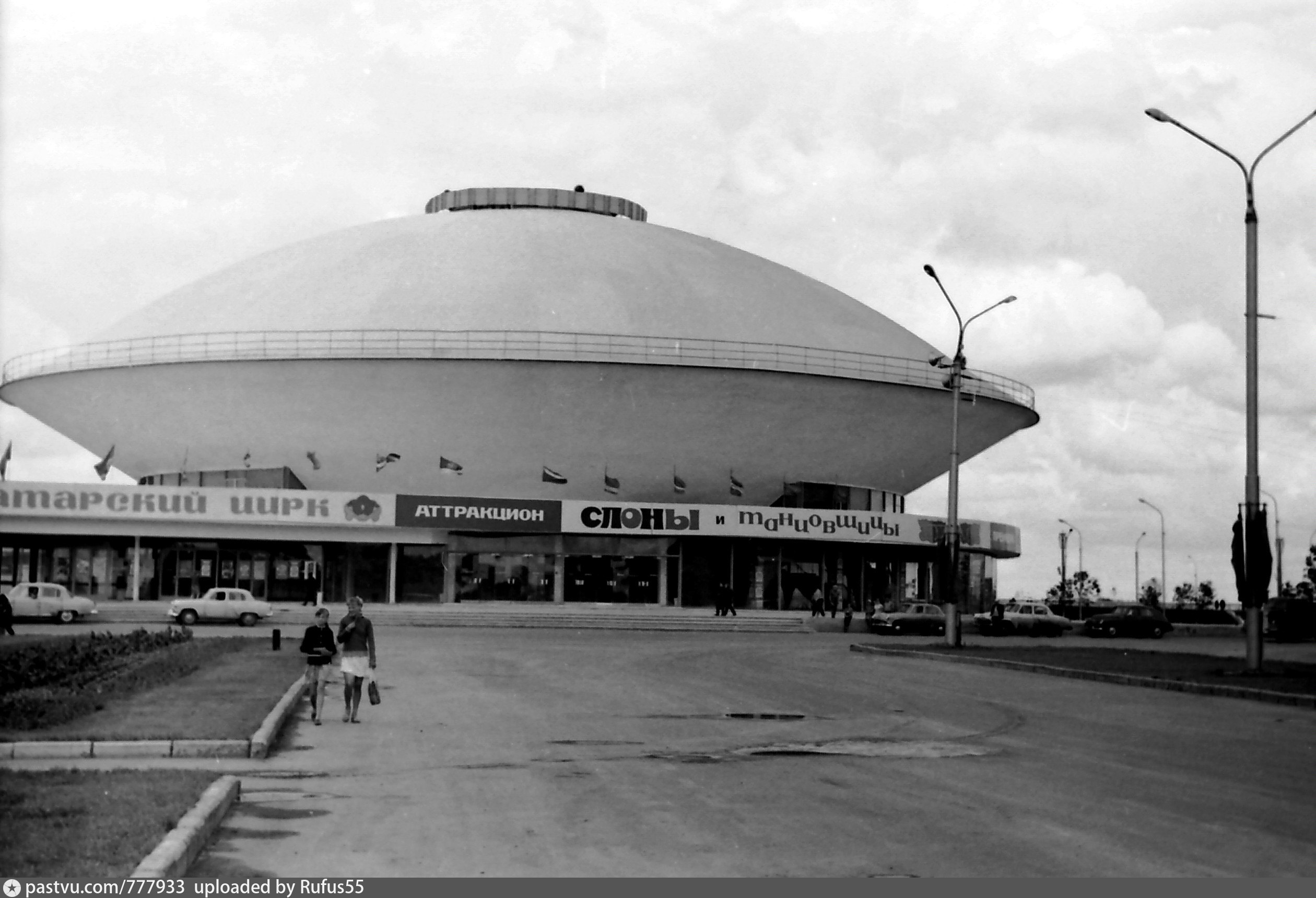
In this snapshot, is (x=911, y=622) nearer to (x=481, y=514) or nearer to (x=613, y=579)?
(x=613, y=579)

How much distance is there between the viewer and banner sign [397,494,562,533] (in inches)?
2297

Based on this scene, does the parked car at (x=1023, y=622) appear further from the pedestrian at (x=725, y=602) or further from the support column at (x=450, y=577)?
the support column at (x=450, y=577)

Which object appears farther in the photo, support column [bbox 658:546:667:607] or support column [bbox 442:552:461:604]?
support column [bbox 658:546:667:607]

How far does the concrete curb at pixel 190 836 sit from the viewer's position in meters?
8.26

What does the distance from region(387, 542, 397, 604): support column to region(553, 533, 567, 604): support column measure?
19.8 feet

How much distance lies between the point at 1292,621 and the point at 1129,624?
17.5ft

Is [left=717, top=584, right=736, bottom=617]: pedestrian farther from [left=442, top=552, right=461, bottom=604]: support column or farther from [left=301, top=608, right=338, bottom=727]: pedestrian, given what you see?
[left=301, top=608, right=338, bottom=727]: pedestrian

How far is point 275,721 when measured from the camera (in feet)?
54.2

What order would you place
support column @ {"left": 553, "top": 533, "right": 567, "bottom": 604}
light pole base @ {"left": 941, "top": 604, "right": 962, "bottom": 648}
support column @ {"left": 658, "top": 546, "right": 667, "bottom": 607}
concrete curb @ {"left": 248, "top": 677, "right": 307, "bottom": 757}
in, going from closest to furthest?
concrete curb @ {"left": 248, "top": 677, "right": 307, "bottom": 757}, light pole base @ {"left": 941, "top": 604, "right": 962, "bottom": 648}, support column @ {"left": 553, "top": 533, "right": 567, "bottom": 604}, support column @ {"left": 658, "top": 546, "right": 667, "bottom": 607}

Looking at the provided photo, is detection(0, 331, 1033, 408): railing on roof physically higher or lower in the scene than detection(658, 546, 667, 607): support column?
higher

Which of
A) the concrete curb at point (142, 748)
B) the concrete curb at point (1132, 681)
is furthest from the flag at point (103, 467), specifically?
the concrete curb at point (142, 748)

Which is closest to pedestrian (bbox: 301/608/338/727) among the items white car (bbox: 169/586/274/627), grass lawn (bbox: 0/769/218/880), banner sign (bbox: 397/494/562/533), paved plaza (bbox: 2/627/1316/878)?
paved plaza (bbox: 2/627/1316/878)

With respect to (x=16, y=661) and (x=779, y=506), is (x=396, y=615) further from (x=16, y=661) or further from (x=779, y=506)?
(x=16, y=661)

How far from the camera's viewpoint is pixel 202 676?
22844 mm
